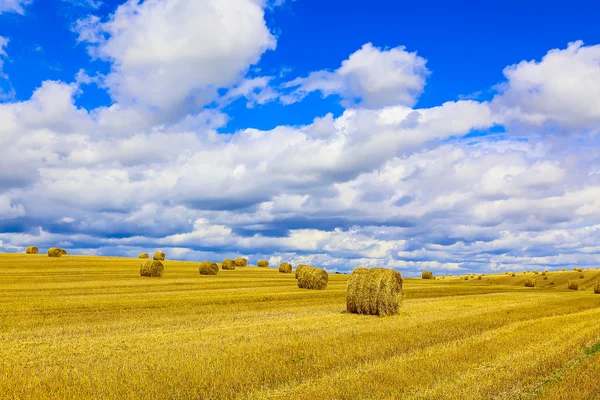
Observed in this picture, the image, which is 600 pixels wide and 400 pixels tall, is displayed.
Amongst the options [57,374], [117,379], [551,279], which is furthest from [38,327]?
[551,279]

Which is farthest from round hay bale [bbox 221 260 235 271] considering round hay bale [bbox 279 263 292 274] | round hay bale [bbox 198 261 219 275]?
round hay bale [bbox 198 261 219 275]

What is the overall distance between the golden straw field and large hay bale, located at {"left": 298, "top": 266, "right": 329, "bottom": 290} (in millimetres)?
10692

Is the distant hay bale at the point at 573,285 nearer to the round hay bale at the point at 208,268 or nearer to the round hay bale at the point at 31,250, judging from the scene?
the round hay bale at the point at 208,268

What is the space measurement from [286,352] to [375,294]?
29.2 ft

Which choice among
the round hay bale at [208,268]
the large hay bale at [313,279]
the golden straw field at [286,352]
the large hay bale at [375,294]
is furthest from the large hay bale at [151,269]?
the large hay bale at [375,294]

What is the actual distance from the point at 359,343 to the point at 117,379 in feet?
19.2

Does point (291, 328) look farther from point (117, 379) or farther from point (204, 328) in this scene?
point (117, 379)

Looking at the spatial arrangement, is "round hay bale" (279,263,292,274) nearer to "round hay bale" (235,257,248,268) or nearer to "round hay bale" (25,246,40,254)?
"round hay bale" (235,257,248,268)

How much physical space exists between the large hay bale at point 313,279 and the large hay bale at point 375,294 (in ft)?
36.0

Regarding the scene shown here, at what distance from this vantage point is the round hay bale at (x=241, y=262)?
5841 cm

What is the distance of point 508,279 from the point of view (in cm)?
6034

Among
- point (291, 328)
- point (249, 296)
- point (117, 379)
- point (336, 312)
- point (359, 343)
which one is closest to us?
point (117, 379)

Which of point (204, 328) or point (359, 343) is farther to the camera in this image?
point (204, 328)

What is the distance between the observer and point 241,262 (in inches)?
2309
